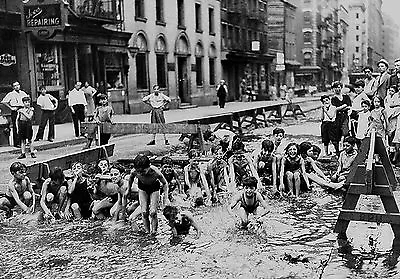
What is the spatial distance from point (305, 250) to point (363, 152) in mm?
1434

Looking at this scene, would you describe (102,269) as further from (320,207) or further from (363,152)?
(320,207)

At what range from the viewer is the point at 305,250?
7.79 metres

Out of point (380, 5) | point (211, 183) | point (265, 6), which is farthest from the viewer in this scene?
point (380, 5)

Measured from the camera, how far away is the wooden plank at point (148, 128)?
16891 mm

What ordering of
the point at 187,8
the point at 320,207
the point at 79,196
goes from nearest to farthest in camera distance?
the point at 79,196 < the point at 320,207 < the point at 187,8

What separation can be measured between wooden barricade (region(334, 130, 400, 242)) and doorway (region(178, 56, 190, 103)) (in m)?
34.8

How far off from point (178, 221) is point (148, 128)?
28.8 feet

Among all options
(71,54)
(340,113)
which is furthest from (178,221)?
(71,54)

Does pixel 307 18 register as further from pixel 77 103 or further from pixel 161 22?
pixel 77 103

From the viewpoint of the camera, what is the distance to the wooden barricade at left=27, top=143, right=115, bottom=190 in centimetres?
1152

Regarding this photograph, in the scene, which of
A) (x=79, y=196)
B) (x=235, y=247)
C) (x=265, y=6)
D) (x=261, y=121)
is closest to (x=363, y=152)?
(x=235, y=247)

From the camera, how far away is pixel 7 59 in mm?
24594

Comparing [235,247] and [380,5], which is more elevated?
[380,5]

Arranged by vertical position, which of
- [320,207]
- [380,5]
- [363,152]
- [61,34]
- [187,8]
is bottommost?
[320,207]
